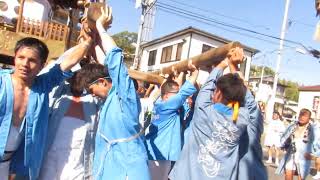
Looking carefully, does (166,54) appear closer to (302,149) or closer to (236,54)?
(302,149)

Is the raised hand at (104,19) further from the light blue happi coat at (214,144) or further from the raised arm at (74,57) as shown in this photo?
the light blue happi coat at (214,144)

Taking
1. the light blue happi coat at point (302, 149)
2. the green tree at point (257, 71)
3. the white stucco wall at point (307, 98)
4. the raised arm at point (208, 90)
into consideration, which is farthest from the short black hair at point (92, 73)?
the green tree at point (257, 71)

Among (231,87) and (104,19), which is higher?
(104,19)

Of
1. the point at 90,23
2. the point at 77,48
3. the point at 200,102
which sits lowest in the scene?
the point at 200,102

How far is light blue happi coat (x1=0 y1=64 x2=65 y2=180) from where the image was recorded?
292 centimetres

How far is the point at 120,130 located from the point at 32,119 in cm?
66

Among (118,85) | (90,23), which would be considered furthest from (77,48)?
(118,85)

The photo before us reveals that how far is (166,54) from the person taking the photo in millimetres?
32250

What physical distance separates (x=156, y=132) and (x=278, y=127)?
34.2 feet

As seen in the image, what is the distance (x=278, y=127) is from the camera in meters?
14.0

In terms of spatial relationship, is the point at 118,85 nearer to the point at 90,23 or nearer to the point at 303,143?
the point at 90,23

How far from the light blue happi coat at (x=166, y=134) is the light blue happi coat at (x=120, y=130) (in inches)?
53.6

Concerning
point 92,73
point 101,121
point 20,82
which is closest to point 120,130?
point 101,121

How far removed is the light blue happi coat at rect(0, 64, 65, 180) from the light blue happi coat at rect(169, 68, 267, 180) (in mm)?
1241
